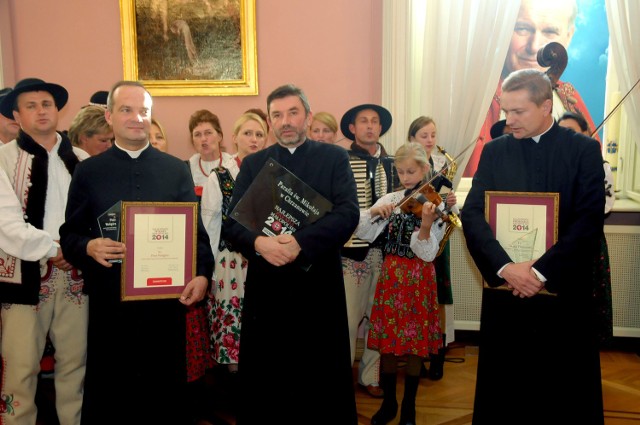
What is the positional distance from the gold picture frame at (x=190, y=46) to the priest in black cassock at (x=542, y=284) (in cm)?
A: 331

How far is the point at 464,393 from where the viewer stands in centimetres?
405

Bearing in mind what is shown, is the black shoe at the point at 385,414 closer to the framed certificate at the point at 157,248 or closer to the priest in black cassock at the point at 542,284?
the priest in black cassock at the point at 542,284

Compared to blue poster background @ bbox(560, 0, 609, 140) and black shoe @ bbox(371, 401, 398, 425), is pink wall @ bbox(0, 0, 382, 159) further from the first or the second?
black shoe @ bbox(371, 401, 398, 425)

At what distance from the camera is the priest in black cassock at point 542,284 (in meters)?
2.53

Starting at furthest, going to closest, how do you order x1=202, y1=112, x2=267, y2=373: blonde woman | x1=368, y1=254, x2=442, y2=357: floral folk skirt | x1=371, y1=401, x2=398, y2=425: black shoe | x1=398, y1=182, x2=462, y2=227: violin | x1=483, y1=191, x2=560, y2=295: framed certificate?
x1=202, y1=112, x2=267, y2=373: blonde woman
x1=371, y1=401, x2=398, y2=425: black shoe
x1=368, y1=254, x2=442, y2=357: floral folk skirt
x1=398, y1=182, x2=462, y2=227: violin
x1=483, y1=191, x2=560, y2=295: framed certificate

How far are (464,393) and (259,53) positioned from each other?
12.0ft

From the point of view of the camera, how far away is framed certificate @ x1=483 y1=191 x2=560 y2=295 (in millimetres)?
2520

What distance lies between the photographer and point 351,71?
527 centimetres

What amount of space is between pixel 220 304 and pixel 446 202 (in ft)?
5.42

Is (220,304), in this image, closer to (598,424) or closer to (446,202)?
(446,202)

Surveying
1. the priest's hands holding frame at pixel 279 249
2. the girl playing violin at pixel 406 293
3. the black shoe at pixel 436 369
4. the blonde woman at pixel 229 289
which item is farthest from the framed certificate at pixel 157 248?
the black shoe at pixel 436 369

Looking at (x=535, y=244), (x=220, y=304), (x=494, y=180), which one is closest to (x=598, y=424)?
(x=535, y=244)

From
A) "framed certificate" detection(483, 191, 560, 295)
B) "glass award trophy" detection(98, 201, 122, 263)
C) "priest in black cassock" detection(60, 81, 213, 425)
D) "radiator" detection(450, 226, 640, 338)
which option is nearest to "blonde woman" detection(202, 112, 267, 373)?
"priest in black cassock" detection(60, 81, 213, 425)

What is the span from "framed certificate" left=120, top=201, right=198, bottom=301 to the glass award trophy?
0.06 m
